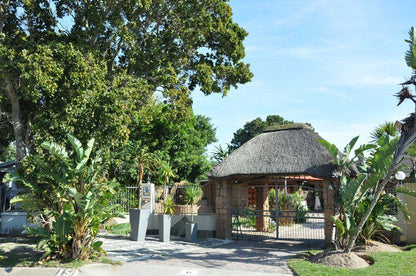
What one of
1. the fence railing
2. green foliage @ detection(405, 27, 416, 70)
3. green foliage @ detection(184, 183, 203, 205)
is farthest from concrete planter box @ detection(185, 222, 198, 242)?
green foliage @ detection(405, 27, 416, 70)

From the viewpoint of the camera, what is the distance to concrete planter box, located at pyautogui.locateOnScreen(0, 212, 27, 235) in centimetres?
1500

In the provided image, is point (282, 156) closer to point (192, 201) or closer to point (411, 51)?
point (192, 201)

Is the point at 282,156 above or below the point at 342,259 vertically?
above

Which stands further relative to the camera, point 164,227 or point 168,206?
point 168,206

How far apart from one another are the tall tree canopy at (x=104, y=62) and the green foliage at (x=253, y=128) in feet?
103

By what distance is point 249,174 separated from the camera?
14133 mm

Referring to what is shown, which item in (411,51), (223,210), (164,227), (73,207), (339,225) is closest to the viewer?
(411,51)

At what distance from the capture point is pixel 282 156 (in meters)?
14.3

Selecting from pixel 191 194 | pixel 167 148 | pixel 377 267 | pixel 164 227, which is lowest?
pixel 377 267

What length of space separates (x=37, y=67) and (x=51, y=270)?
599 centimetres

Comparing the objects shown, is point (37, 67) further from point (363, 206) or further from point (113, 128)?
point (363, 206)

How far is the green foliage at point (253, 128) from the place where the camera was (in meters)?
47.6

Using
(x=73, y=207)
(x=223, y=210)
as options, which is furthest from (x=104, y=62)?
(x=223, y=210)

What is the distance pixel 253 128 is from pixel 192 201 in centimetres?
3343
